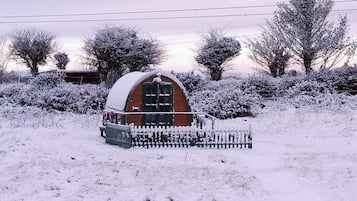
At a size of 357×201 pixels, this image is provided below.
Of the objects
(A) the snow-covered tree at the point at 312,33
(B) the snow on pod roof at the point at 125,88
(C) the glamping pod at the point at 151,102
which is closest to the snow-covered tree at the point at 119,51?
(A) the snow-covered tree at the point at 312,33

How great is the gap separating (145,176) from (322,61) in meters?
28.3

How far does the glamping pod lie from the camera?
2170 centimetres

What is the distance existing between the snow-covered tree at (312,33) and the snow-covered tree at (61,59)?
23.1m

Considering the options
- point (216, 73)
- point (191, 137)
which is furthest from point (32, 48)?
point (191, 137)

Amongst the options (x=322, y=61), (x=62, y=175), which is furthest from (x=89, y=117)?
(x=322, y=61)

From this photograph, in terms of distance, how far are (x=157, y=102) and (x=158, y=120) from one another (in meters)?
0.80

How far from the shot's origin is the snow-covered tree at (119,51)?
43281 millimetres

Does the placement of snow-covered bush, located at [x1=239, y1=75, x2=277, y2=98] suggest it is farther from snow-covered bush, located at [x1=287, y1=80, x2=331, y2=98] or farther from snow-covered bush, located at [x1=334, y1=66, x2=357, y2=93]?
snow-covered bush, located at [x1=334, y1=66, x2=357, y2=93]

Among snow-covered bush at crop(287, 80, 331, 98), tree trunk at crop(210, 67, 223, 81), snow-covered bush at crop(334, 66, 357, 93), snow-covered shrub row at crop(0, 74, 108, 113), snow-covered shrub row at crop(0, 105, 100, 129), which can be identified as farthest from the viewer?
tree trunk at crop(210, 67, 223, 81)

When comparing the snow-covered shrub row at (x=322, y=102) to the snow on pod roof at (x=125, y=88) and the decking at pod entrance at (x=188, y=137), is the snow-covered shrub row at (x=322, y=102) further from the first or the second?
the decking at pod entrance at (x=188, y=137)

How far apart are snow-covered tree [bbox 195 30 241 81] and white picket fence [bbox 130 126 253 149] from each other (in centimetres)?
2442

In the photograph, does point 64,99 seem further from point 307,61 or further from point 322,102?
point 307,61

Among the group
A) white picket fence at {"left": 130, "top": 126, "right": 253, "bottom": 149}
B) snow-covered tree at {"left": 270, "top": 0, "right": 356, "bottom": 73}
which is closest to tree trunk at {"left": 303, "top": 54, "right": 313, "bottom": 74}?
snow-covered tree at {"left": 270, "top": 0, "right": 356, "bottom": 73}

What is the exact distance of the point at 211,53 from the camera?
44.2m
